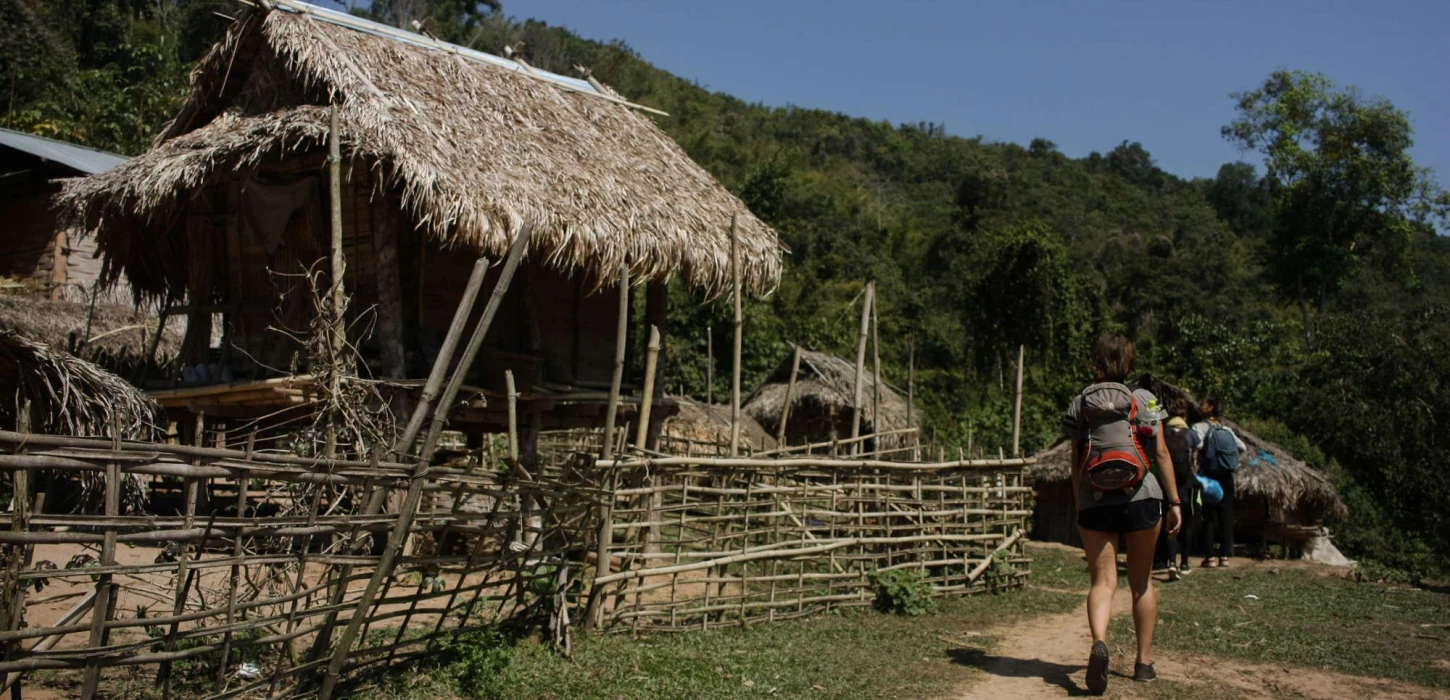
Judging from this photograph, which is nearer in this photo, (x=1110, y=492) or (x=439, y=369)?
(x=439, y=369)

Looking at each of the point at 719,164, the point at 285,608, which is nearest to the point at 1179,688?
the point at 285,608

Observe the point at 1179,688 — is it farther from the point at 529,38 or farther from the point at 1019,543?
the point at 529,38

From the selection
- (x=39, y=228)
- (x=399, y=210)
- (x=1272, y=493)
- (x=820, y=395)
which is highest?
(x=39, y=228)

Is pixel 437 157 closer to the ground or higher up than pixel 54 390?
higher up

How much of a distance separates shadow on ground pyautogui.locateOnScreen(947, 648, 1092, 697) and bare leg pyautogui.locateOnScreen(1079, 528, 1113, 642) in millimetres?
378

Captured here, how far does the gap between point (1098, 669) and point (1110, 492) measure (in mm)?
758

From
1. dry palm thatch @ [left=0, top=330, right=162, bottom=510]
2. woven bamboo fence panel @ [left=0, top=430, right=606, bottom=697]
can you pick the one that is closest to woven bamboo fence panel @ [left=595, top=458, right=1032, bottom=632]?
woven bamboo fence panel @ [left=0, top=430, right=606, bottom=697]

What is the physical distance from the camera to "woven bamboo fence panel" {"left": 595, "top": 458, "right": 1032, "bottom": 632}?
6.40 meters

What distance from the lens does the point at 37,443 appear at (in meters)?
3.63

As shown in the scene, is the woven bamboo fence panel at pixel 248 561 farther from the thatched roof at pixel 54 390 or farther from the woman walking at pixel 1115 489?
the woman walking at pixel 1115 489

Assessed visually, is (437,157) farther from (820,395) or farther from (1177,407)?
(820,395)

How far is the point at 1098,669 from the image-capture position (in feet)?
15.9

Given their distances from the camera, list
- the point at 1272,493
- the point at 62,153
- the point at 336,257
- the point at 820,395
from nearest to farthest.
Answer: the point at 336,257 → the point at 1272,493 → the point at 62,153 → the point at 820,395

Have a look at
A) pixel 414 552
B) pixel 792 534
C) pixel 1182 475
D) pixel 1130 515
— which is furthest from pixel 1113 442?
pixel 1182 475
